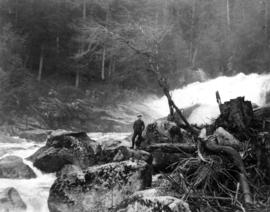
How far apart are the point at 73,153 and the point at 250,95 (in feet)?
50.4

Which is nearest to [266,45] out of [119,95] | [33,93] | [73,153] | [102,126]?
[119,95]

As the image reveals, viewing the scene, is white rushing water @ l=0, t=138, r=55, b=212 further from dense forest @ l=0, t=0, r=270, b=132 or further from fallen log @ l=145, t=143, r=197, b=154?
dense forest @ l=0, t=0, r=270, b=132

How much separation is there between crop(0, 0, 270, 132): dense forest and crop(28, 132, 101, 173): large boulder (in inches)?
352

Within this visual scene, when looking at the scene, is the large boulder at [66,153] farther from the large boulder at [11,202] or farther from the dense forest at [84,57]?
the dense forest at [84,57]

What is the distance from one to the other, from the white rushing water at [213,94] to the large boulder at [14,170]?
461 inches

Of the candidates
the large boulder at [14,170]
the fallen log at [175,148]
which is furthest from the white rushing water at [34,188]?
the fallen log at [175,148]

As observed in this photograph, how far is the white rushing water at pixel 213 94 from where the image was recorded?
2377 centimetres

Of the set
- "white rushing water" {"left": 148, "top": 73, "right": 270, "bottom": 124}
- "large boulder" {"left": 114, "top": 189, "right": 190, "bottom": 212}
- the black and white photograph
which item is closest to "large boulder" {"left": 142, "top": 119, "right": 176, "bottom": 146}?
the black and white photograph

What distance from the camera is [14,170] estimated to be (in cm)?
1259

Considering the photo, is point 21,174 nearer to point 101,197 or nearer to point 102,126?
point 101,197

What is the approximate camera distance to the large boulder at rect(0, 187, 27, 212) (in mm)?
9289

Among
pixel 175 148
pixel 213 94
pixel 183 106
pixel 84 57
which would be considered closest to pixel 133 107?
pixel 183 106

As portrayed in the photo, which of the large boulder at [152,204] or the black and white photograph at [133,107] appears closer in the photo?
the large boulder at [152,204]

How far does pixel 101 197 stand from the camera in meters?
8.84
